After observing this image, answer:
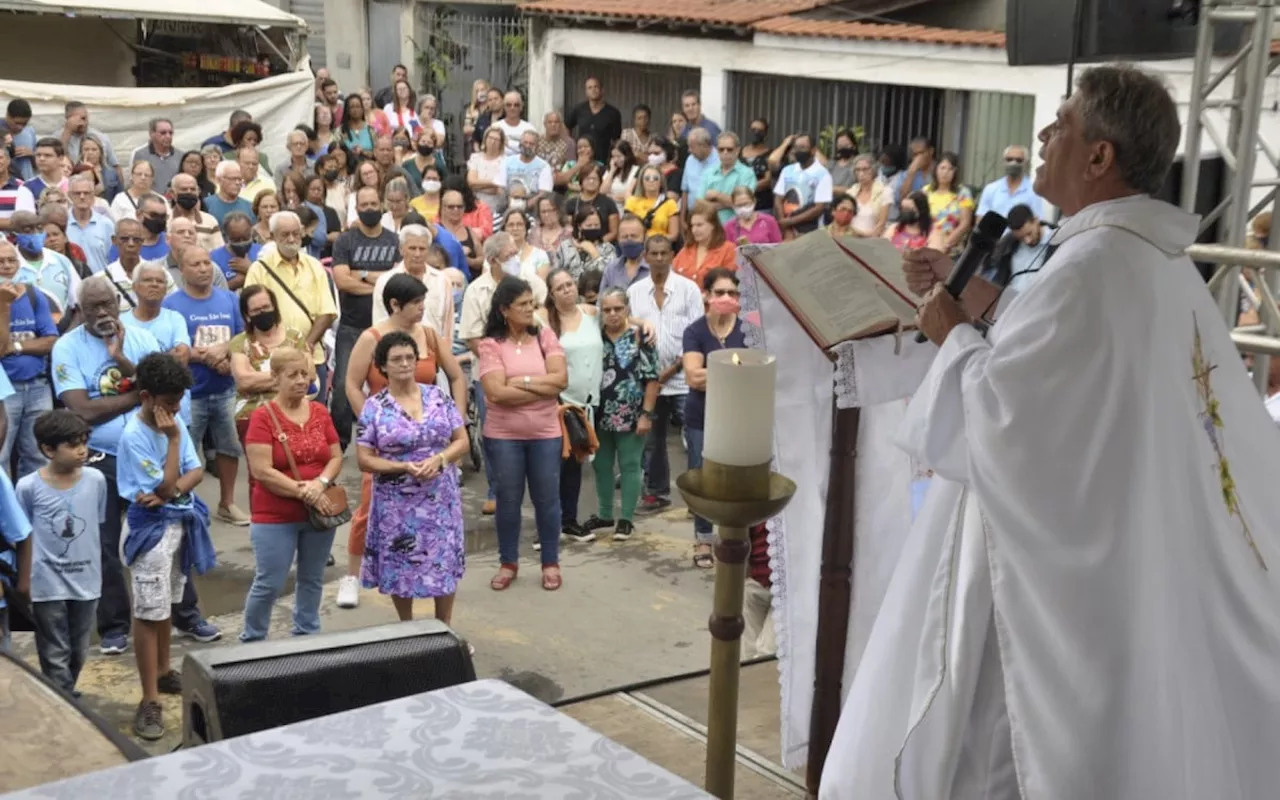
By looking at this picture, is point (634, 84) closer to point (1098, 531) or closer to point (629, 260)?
point (629, 260)

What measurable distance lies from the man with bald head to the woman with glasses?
3.95 meters

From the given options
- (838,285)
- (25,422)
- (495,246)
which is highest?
(838,285)

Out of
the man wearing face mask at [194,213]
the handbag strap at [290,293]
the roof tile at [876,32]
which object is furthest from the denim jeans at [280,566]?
the roof tile at [876,32]

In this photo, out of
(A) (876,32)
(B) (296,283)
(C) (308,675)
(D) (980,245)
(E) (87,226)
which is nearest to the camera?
(D) (980,245)

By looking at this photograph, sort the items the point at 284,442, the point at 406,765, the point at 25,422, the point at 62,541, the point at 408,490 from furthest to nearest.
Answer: the point at 25,422
the point at 408,490
the point at 284,442
the point at 62,541
the point at 406,765

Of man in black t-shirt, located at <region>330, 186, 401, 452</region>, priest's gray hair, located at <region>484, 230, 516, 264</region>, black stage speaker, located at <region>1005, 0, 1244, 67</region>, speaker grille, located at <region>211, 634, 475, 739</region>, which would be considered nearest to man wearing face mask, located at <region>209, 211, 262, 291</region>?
man in black t-shirt, located at <region>330, 186, 401, 452</region>

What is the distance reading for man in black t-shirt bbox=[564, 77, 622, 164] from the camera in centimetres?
1569

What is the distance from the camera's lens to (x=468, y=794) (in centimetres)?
188

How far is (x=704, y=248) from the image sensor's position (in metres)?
9.66

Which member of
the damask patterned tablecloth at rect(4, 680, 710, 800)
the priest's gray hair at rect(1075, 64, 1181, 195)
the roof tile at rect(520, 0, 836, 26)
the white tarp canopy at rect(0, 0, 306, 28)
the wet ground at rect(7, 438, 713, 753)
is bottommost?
the wet ground at rect(7, 438, 713, 753)

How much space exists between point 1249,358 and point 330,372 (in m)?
5.10

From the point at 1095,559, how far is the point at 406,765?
1531 millimetres

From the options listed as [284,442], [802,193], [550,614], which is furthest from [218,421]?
[802,193]

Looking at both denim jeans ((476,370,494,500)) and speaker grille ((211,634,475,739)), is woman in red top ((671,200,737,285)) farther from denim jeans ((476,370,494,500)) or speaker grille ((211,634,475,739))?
speaker grille ((211,634,475,739))
